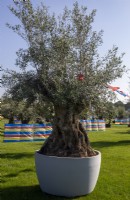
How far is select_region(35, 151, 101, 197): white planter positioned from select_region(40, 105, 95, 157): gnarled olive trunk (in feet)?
1.35

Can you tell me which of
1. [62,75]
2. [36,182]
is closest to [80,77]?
[62,75]

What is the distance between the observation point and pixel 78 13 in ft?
28.6

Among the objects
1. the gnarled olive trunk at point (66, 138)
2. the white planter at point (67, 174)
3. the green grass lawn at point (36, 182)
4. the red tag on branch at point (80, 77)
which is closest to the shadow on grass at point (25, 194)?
the green grass lawn at point (36, 182)

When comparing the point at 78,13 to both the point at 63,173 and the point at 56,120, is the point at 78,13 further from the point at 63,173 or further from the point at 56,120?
the point at 63,173

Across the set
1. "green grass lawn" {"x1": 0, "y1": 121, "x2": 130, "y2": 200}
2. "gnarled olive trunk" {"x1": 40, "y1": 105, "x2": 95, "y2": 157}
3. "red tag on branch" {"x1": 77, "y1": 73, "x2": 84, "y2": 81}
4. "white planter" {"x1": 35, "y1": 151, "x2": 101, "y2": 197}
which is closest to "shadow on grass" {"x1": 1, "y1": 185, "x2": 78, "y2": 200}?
"green grass lawn" {"x1": 0, "y1": 121, "x2": 130, "y2": 200}

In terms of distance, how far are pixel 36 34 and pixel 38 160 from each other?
3534 mm

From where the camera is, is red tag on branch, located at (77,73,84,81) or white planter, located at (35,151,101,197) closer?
white planter, located at (35,151,101,197)

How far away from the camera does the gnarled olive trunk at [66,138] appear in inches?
299

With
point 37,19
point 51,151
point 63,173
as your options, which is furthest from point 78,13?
point 63,173

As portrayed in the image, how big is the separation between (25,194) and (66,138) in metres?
1.80

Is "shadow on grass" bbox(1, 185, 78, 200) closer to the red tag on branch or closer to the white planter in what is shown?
the white planter

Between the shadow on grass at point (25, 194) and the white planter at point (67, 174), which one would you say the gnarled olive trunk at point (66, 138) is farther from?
the shadow on grass at point (25, 194)

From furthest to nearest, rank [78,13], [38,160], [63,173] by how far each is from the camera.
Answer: [78,13] < [38,160] < [63,173]

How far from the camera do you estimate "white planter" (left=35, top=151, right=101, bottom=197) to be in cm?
699
